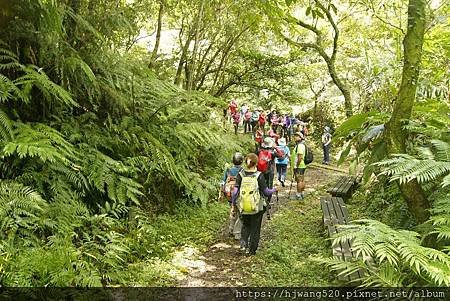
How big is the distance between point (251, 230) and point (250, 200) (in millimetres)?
594

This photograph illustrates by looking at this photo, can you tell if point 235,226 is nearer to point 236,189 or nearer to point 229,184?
point 229,184

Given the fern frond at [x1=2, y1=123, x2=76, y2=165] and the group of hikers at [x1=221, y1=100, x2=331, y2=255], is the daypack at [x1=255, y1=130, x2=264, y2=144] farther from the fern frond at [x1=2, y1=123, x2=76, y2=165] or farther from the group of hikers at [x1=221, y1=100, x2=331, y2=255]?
the fern frond at [x1=2, y1=123, x2=76, y2=165]

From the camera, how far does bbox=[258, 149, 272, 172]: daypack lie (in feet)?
25.6

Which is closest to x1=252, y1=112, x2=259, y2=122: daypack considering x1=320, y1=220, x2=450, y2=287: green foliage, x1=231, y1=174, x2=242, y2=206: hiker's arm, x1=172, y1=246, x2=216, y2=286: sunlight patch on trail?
x1=231, y1=174, x2=242, y2=206: hiker's arm

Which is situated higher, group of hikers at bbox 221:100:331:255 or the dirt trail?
group of hikers at bbox 221:100:331:255

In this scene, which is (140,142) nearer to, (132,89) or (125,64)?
(132,89)

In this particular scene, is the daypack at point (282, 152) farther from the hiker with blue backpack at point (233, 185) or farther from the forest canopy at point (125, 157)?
the hiker with blue backpack at point (233, 185)

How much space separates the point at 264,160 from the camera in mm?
7996

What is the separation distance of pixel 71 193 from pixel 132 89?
2624 mm

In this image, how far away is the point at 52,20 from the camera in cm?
538

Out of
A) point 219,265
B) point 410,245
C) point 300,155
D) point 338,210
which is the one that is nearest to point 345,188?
point 300,155

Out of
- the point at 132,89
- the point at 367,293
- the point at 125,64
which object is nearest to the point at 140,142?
the point at 132,89

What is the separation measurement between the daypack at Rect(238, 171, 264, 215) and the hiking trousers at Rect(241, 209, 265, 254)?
20cm

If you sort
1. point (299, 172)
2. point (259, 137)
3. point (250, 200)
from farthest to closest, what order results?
point (259, 137) < point (299, 172) < point (250, 200)
